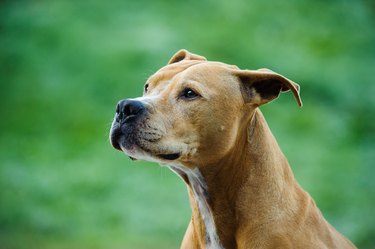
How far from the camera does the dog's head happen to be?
17.3 feet

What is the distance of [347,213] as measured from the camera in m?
12.2

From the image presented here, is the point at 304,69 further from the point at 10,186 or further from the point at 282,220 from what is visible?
the point at 282,220

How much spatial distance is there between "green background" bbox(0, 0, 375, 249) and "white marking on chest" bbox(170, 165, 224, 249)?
5.68 metres

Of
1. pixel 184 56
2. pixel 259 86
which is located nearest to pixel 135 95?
A: pixel 184 56

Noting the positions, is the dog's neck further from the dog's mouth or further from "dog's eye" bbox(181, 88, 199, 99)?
"dog's eye" bbox(181, 88, 199, 99)

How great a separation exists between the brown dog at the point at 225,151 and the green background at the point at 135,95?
19.1 feet

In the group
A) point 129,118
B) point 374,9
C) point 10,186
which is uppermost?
point 129,118

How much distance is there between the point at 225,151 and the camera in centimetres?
541

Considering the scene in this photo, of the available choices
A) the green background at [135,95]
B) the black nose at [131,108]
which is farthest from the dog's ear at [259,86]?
the green background at [135,95]

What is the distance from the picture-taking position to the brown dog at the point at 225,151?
528cm

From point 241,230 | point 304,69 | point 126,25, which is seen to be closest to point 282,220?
point 241,230

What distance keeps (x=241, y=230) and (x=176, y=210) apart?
6729 millimetres

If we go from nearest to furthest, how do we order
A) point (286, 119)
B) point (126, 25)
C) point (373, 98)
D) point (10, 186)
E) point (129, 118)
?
1. point (129, 118)
2. point (10, 186)
3. point (286, 119)
4. point (373, 98)
5. point (126, 25)

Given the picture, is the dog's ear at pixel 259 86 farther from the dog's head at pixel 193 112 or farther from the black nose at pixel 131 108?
the black nose at pixel 131 108
